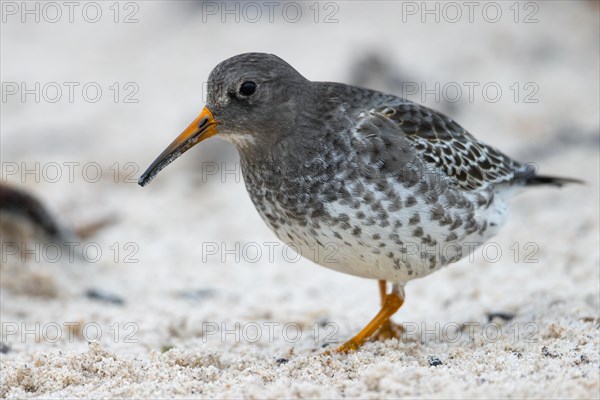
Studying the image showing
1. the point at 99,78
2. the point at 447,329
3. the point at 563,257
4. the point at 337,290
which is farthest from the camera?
the point at 99,78

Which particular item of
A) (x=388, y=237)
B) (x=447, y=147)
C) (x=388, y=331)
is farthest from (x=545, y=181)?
(x=388, y=237)

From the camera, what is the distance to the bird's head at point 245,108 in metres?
5.27

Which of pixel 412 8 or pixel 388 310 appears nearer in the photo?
pixel 388 310

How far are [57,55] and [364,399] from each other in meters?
10.8

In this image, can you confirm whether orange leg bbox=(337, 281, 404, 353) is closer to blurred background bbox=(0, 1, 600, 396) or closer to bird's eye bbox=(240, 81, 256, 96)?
blurred background bbox=(0, 1, 600, 396)

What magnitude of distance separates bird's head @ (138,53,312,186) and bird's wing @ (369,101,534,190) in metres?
0.62

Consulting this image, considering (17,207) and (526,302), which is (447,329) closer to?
(526,302)

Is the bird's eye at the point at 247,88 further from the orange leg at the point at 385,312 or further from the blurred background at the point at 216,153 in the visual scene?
the blurred background at the point at 216,153

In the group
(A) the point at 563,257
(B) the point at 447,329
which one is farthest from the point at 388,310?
(A) the point at 563,257

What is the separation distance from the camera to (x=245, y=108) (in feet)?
17.4

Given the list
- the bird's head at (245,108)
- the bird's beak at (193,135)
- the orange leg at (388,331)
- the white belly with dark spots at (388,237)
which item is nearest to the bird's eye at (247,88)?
the bird's head at (245,108)

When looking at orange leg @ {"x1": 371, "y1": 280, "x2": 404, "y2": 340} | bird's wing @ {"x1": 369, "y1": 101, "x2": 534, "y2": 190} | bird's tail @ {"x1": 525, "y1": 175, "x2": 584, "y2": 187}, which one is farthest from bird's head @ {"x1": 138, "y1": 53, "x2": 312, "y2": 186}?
bird's tail @ {"x1": 525, "y1": 175, "x2": 584, "y2": 187}

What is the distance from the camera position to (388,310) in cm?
574

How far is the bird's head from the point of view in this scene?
5.27 meters
